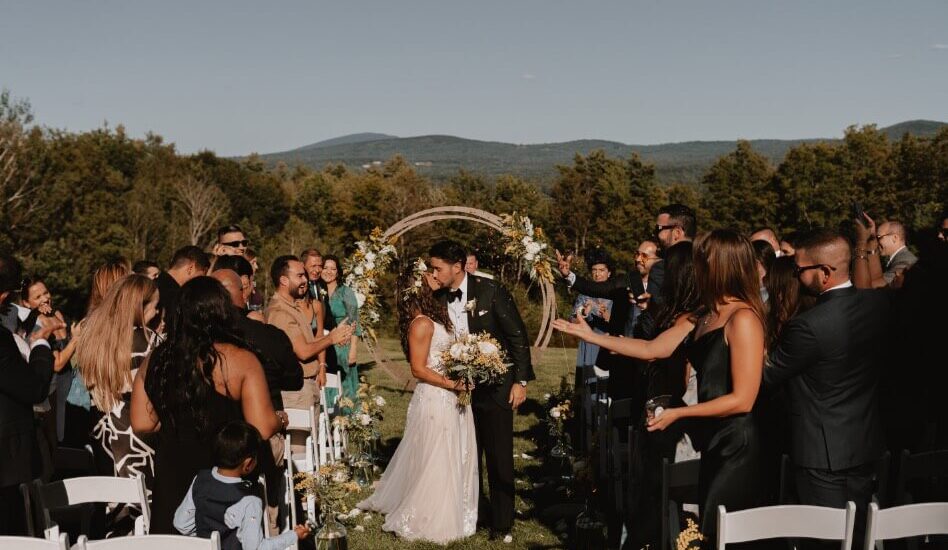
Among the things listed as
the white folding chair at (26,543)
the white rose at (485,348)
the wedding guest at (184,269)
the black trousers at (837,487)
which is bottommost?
the black trousers at (837,487)

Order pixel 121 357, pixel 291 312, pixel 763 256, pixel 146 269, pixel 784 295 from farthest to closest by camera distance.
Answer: pixel 146 269, pixel 291 312, pixel 763 256, pixel 784 295, pixel 121 357

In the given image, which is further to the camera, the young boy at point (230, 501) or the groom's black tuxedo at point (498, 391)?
the groom's black tuxedo at point (498, 391)

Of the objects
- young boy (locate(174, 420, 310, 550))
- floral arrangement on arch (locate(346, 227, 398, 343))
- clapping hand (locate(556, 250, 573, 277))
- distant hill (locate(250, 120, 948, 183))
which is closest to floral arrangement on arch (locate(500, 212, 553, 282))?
clapping hand (locate(556, 250, 573, 277))

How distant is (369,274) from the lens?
921 centimetres

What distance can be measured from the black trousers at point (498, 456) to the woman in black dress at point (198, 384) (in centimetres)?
289

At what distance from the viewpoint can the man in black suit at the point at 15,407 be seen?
4344 mm

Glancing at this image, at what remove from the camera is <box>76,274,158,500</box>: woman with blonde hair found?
16.0 ft

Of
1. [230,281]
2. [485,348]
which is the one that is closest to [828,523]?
[485,348]

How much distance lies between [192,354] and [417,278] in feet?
10.7

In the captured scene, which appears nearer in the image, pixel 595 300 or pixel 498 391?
pixel 498 391

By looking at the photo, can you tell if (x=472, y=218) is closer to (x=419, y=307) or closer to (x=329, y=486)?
(x=419, y=307)

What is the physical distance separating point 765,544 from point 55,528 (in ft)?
11.8

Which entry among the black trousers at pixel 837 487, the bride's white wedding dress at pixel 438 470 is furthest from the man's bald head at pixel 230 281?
the black trousers at pixel 837 487

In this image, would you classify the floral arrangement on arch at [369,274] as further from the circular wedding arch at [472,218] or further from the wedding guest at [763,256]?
the wedding guest at [763,256]
